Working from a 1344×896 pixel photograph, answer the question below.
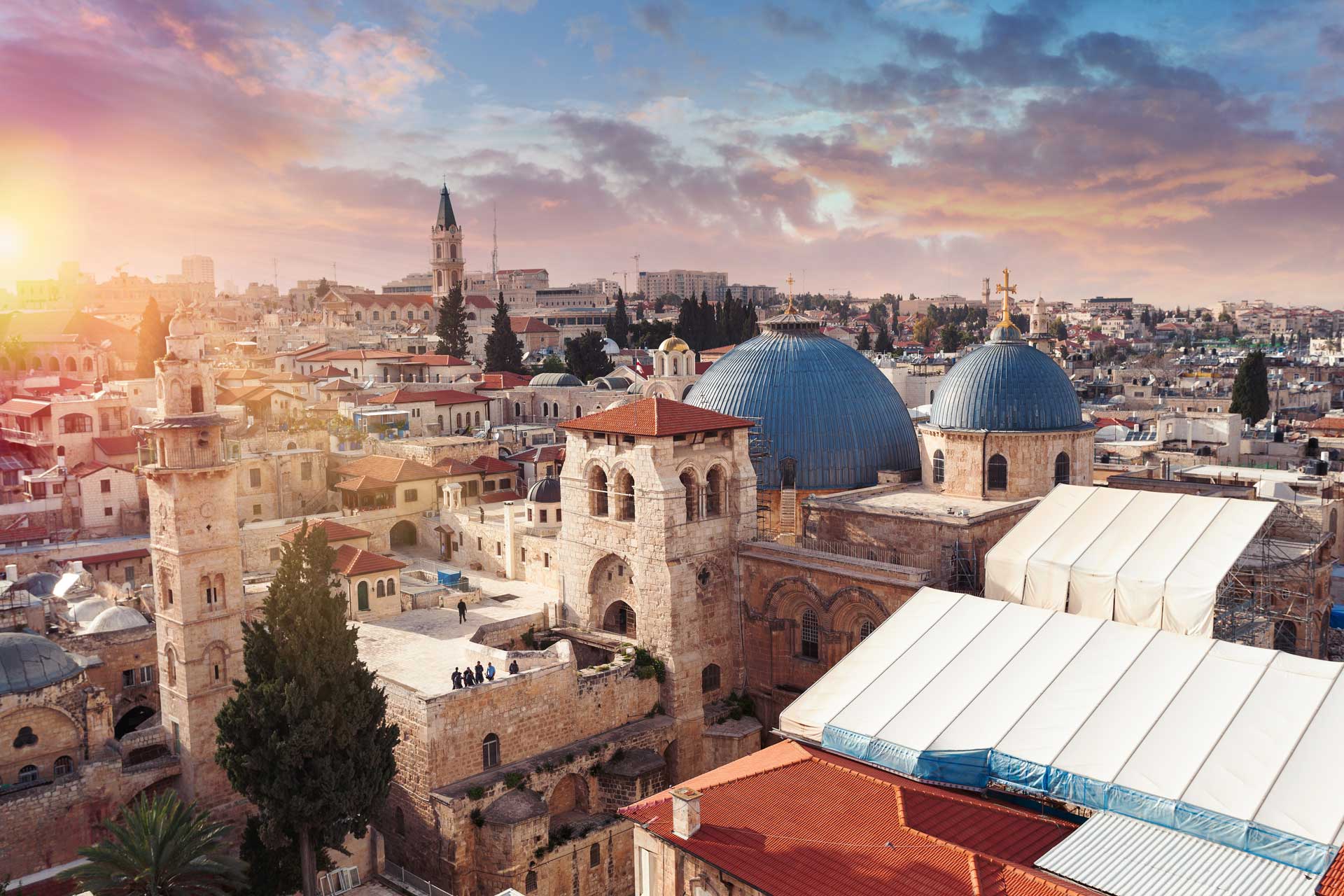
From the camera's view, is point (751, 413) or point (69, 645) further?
point (751, 413)

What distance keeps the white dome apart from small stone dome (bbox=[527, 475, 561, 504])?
1230 cm

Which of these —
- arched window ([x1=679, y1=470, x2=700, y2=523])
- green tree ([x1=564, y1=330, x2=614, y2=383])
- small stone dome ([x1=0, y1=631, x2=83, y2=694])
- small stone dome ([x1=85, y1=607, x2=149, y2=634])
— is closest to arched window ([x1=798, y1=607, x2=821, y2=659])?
arched window ([x1=679, y1=470, x2=700, y2=523])

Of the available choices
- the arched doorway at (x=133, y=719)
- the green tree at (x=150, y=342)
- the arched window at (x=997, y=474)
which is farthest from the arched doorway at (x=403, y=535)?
the green tree at (x=150, y=342)

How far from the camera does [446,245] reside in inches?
4377

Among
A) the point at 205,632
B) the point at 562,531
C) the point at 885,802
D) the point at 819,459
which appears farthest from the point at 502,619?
the point at 885,802

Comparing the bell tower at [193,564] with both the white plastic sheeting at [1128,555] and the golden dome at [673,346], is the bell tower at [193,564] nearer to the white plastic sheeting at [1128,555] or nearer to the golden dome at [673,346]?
the white plastic sheeting at [1128,555]

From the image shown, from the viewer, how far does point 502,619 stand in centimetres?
2758

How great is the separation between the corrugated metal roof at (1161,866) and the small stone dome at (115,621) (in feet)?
79.4

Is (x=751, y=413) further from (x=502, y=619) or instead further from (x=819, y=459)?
(x=502, y=619)

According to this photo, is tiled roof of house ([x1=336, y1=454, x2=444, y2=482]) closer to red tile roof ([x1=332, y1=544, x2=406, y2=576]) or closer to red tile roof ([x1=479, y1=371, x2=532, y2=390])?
red tile roof ([x1=332, y1=544, x2=406, y2=576])

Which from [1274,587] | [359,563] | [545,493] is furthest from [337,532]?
[1274,587]

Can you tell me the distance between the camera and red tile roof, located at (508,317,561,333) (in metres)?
100

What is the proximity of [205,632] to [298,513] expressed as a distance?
17298mm

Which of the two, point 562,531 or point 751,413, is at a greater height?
point 751,413
